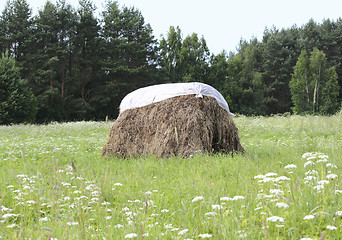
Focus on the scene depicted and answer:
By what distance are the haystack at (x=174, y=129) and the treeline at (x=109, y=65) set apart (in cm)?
2558

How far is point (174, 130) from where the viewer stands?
25.9ft

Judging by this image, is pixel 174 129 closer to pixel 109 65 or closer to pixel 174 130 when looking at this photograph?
pixel 174 130

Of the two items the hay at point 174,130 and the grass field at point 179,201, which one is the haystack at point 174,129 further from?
the grass field at point 179,201

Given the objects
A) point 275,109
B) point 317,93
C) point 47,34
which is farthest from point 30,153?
point 275,109

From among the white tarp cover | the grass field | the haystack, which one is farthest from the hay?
the grass field

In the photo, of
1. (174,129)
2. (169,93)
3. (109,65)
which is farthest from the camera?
(109,65)

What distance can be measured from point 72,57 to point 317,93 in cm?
3103

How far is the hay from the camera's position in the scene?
303 inches

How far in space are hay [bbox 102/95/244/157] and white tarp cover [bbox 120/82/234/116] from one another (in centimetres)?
12

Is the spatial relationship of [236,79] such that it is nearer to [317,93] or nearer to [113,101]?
[317,93]

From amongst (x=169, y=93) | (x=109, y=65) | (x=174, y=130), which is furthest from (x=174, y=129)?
(x=109, y=65)

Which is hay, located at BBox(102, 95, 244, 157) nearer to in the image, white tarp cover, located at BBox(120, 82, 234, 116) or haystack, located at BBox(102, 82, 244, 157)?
haystack, located at BBox(102, 82, 244, 157)

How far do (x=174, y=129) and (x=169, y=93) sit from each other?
1.09 meters

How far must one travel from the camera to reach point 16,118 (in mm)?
26484
